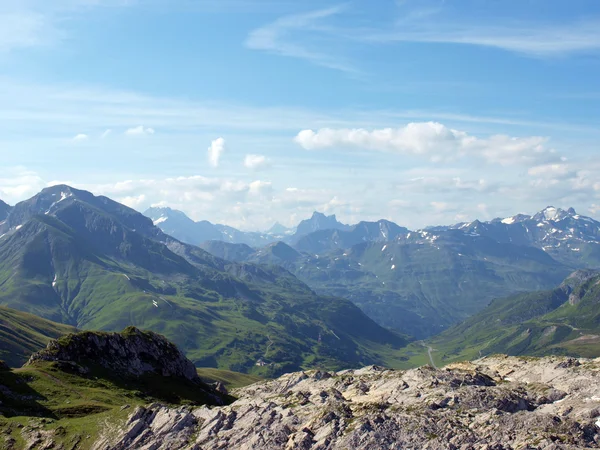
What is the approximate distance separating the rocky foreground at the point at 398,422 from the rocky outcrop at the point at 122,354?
54.3 meters

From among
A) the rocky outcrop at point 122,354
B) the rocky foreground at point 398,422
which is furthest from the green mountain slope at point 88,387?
the rocky foreground at point 398,422

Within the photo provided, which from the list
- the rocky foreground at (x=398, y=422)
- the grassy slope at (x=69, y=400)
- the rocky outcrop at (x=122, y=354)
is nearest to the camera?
the rocky foreground at (x=398, y=422)

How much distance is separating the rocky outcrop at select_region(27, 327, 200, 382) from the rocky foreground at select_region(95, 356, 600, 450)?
5432 cm

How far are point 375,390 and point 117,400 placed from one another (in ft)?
199

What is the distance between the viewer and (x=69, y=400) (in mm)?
118062

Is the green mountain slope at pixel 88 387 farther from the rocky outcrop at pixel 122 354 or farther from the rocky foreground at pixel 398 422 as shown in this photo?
the rocky foreground at pixel 398 422

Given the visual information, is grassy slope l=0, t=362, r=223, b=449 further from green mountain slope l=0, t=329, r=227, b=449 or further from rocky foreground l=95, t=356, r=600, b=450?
rocky foreground l=95, t=356, r=600, b=450

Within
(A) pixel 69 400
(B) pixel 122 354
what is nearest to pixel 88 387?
(A) pixel 69 400

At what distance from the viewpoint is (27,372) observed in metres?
128

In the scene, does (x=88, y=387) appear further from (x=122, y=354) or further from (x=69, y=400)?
(x=122, y=354)

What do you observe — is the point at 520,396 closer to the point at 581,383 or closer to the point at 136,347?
the point at 581,383

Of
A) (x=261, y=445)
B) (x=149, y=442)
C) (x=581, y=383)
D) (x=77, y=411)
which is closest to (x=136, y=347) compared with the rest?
(x=77, y=411)

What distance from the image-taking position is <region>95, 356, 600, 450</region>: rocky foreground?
82.1 metres

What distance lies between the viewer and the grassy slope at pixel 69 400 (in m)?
98.5
